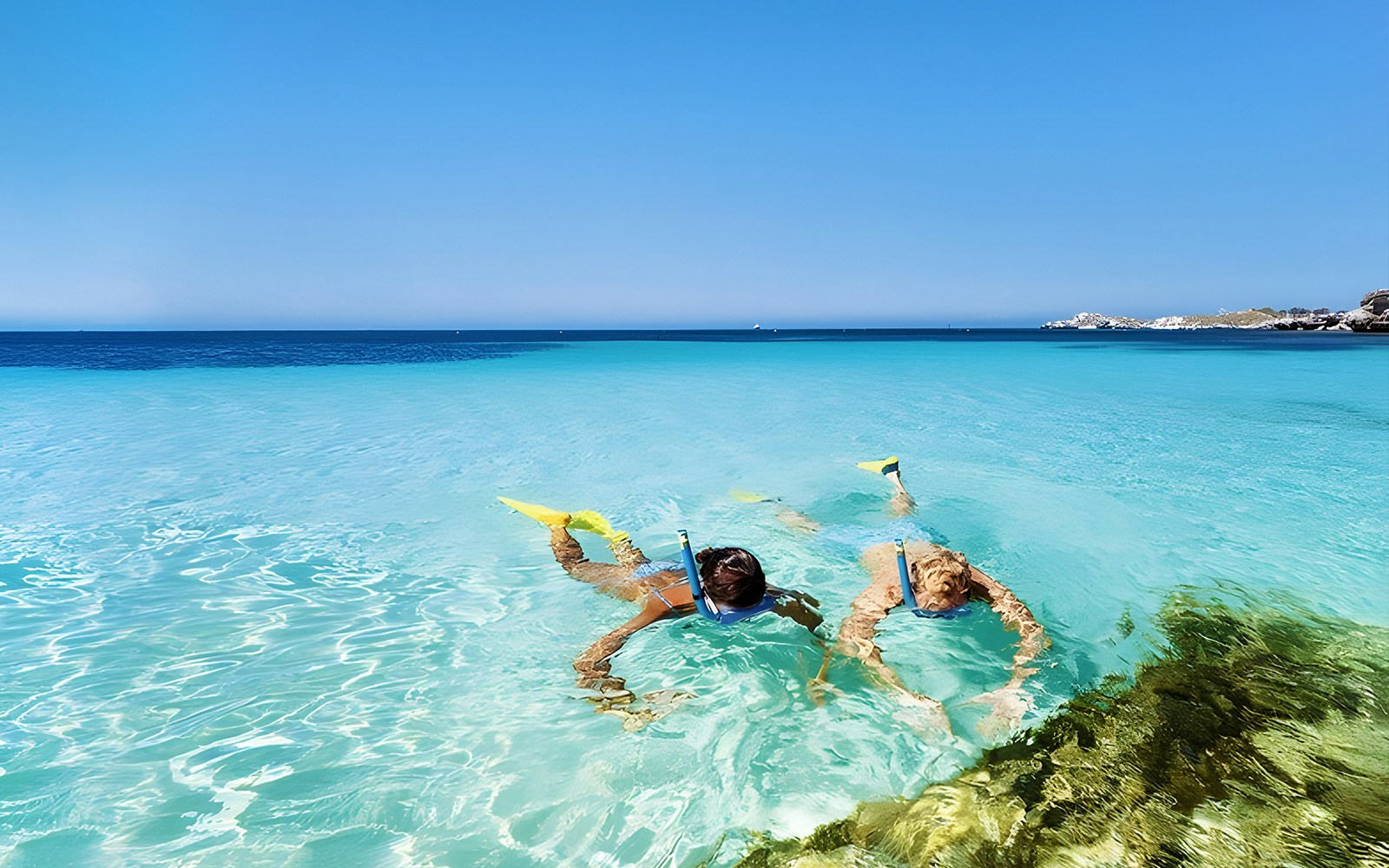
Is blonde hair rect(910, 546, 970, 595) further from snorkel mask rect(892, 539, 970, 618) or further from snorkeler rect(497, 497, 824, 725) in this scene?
snorkeler rect(497, 497, 824, 725)

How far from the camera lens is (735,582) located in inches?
178

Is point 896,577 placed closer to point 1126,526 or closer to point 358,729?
point 358,729

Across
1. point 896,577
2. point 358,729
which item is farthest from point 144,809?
point 896,577

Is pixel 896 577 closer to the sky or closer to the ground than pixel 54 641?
closer to the sky

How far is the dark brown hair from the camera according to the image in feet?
14.8

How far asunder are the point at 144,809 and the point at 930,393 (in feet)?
76.4

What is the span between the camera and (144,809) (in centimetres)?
326

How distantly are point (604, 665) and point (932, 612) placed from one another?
93.4 inches

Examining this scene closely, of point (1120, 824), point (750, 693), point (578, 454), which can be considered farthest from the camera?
point (578, 454)

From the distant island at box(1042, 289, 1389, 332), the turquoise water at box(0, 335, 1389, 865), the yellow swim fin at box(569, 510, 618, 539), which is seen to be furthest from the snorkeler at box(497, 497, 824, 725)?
the distant island at box(1042, 289, 1389, 332)

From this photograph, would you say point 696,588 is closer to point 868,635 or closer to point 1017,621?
point 868,635

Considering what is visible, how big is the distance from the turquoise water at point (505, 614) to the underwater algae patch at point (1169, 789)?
231 millimetres

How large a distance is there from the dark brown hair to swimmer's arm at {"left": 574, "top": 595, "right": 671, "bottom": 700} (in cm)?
54

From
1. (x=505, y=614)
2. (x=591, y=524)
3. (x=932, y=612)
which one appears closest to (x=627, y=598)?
(x=505, y=614)
